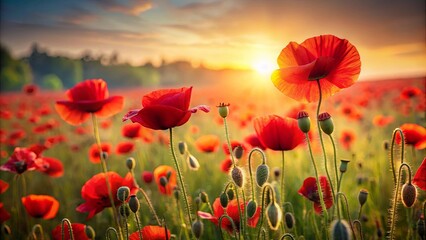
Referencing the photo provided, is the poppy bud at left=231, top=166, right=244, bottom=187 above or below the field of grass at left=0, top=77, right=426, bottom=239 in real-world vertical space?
above

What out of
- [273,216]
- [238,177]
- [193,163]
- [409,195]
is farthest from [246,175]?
[409,195]

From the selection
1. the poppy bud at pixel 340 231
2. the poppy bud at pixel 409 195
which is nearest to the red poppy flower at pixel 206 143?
the poppy bud at pixel 409 195

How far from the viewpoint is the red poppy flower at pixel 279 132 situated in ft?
3.84

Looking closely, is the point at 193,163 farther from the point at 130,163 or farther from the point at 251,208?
the point at 251,208

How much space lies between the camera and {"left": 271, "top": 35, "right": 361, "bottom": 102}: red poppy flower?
949 millimetres

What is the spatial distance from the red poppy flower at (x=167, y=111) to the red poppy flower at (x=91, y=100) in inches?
20.7

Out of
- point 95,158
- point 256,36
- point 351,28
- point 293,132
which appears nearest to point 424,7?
point 351,28

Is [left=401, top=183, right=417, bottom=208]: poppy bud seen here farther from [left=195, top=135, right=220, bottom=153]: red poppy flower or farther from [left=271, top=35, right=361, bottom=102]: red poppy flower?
[left=195, top=135, right=220, bottom=153]: red poppy flower

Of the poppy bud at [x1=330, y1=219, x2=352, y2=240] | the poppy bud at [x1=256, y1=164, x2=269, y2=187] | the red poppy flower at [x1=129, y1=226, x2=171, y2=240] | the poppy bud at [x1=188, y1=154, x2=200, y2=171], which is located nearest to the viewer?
the poppy bud at [x1=330, y1=219, x2=352, y2=240]

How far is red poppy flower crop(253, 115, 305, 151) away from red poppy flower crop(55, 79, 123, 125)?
2.25ft

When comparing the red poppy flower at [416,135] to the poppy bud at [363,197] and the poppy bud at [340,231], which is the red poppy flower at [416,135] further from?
the poppy bud at [340,231]

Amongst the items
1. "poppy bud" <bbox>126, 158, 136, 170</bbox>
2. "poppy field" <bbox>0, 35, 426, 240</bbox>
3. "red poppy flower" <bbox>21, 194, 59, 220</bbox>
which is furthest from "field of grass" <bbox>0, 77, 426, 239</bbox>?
"poppy bud" <bbox>126, 158, 136, 170</bbox>

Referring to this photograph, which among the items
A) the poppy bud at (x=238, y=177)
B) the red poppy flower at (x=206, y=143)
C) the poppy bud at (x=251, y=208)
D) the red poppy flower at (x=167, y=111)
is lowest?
the poppy bud at (x=251, y=208)

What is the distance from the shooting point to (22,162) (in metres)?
1.51
